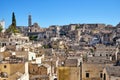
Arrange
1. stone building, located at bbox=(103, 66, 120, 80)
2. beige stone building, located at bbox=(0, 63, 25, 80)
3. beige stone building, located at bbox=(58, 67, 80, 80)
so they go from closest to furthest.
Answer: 1. stone building, located at bbox=(103, 66, 120, 80)
2. beige stone building, located at bbox=(58, 67, 80, 80)
3. beige stone building, located at bbox=(0, 63, 25, 80)

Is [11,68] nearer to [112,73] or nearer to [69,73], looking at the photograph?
[69,73]

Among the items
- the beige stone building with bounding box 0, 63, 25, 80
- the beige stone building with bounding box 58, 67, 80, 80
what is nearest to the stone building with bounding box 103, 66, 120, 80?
the beige stone building with bounding box 58, 67, 80, 80

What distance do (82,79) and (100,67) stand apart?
204 cm

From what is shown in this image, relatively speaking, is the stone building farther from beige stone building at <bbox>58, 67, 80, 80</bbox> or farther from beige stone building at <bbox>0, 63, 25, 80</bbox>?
beige stone building at <bbox>0, 63, 25, 80</bbox>

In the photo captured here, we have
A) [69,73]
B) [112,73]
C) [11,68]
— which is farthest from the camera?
[11,68]

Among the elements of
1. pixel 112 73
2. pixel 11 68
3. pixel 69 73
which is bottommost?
pixel 69 73

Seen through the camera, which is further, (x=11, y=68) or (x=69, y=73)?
(x=11, y=68)

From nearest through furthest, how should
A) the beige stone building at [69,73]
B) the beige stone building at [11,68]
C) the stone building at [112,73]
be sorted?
1. the stone building at [112,73]
2. the beige stone building at [69,73]
3. the beige stone building at [11,68]

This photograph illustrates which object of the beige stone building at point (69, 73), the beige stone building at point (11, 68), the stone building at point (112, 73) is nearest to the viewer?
the stone building at point (112, 73)

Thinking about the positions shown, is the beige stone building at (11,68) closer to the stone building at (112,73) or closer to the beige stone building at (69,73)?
the beige stone building at (69,73)

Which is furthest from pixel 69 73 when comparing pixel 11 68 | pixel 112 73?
pixel 112 73

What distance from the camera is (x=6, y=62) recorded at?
29703 mm

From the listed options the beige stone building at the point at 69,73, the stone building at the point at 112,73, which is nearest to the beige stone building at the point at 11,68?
the beige stone building at the point at 69,73

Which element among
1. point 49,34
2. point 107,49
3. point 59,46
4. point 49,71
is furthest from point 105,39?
point 49,71
